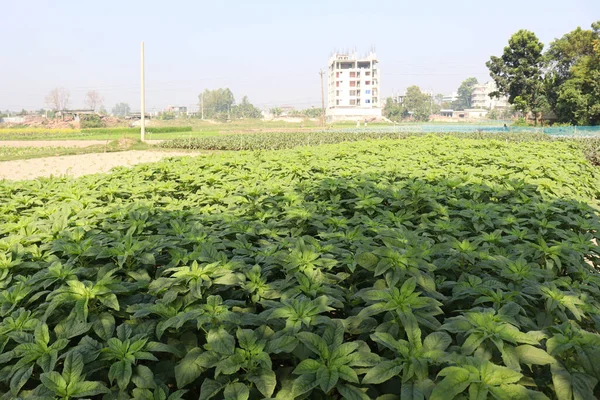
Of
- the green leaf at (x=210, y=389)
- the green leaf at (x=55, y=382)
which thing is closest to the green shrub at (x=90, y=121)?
the green leaf at (x=55, y=382)

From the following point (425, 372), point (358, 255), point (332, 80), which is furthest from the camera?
point (332, 80)

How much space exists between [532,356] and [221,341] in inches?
36.6

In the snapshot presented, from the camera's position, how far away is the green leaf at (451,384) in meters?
1.13

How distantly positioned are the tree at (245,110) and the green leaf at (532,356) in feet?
398

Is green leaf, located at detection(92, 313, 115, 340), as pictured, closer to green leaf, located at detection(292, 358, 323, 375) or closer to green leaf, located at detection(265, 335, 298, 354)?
green leaf, located at detection(265, 335, 298, 354)

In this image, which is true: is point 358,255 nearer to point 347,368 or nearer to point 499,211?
point 347,368

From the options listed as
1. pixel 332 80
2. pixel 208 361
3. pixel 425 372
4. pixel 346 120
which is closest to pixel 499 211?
pixel 425 372

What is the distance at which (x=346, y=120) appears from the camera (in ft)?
286

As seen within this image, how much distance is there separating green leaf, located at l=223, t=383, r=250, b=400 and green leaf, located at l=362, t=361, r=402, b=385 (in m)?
0.33

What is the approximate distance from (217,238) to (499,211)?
2.06 metres

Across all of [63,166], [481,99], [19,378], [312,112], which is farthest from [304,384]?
[481,99]

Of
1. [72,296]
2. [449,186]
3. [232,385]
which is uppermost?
[449,186]

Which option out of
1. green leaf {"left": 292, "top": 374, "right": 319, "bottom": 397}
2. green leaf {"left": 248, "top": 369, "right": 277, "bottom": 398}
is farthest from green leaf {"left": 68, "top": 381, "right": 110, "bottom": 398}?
green leaf {"left": 292, "top": 374, "right": 319, "bottom": 397}

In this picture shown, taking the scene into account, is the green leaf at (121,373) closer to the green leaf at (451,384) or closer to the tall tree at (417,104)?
the green leaf at (451,384)
